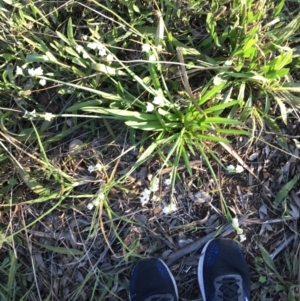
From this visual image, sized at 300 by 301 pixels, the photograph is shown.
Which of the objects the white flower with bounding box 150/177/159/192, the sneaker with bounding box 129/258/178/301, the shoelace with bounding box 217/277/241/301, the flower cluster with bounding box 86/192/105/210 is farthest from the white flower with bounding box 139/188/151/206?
the shoelace with bounding box 217/277/241/301

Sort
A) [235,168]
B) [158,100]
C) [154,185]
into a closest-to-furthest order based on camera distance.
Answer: [158,100]
[154,185]
[235,168]

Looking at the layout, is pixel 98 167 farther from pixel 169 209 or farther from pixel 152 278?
pixel 152 278

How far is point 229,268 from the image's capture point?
6.44 feet

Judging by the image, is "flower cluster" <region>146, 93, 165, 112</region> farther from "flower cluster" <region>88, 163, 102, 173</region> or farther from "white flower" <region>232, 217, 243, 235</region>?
"white flower" <region>232, 217, 243, 235</region>

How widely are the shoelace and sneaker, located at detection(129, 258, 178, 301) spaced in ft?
0.66

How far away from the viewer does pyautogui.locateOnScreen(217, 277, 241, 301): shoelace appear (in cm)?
193

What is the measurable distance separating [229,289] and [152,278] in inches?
13.0

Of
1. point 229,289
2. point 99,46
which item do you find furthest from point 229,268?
point 99,46

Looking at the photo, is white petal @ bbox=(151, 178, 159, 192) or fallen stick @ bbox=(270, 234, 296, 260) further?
fallen stick @ bbox=(270, 234, 296, 260)

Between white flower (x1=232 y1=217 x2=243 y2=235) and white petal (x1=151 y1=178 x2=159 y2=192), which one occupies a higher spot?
white petal (x1=151 y1=178 x2=159 y2=192)

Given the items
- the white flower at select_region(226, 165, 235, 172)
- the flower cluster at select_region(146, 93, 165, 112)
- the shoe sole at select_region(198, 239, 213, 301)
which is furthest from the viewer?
the shoe sole at select_region(198, 239, 213, 301)

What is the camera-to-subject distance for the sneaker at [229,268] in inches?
75.6

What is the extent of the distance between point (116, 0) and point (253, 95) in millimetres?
677

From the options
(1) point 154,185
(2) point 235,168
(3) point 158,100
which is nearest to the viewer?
(3) point 158,100
